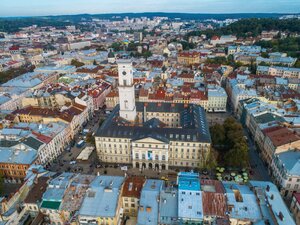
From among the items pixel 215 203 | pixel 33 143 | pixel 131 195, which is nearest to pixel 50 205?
pixel 131 195

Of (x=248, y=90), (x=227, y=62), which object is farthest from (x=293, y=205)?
(x=227, y=62)

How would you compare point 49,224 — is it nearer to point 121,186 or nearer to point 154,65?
point 121,186

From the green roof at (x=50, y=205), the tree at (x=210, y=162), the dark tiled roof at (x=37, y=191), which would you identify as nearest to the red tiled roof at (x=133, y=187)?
the green roof at (x=50, y=205)

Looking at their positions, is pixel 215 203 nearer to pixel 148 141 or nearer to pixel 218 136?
pixel 148 141

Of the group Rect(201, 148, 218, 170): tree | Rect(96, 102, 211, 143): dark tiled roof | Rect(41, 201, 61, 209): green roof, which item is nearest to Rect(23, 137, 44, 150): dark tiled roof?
Rect(96, 102, 211, 143): dark tiled roof

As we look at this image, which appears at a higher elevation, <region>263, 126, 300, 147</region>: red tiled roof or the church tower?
the church tower

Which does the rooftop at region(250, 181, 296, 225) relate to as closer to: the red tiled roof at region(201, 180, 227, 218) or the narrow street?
the red tiled roof at region(201, 180, 227, 218)

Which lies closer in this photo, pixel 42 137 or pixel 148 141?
pixel 148 141
